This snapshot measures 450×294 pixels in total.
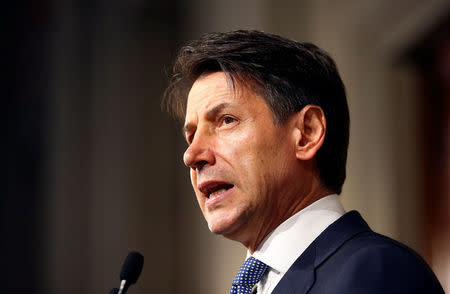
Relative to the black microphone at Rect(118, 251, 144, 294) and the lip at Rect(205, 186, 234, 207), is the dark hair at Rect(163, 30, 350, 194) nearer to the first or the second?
the lip at Rect(205, 186, 234, 207)

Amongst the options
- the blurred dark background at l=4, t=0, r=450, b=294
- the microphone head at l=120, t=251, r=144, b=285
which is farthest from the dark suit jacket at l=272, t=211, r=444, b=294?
the blurred dark background at l=4, t=0, r=450, b=294

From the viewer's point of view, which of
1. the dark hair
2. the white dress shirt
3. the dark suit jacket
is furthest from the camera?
the dark hair

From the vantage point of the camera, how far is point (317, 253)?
1.49 m

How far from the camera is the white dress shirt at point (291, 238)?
155 centimetres

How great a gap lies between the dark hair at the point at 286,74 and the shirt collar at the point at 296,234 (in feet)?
0.33

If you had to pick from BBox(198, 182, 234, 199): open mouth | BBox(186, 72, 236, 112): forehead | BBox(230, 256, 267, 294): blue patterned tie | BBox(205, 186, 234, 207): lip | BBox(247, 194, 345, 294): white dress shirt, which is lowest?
BBox(230, 256, 267, 294): blue patterned tie

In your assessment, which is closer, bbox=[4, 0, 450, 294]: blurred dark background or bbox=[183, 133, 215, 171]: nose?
bbox=[183, 133, 215, 171]: nose

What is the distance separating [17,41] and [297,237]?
4375 mm

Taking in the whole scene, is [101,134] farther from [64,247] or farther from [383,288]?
[383,288]

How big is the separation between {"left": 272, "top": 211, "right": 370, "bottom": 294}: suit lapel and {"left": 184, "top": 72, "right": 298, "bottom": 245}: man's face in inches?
6.1

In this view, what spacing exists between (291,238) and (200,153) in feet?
1.03

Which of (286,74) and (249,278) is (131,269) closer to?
(249,278)

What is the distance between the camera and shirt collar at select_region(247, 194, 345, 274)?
1.56 meters

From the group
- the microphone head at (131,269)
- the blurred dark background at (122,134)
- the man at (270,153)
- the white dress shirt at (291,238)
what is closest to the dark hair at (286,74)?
the man at (270,153)
